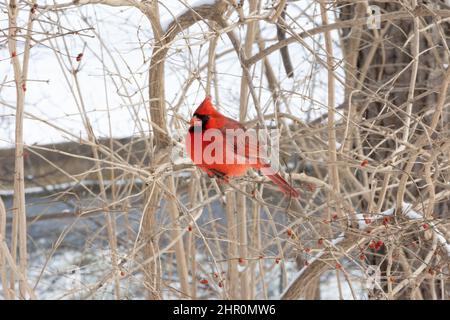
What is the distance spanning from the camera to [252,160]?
8.60ft

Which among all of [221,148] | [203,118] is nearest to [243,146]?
[221,148]

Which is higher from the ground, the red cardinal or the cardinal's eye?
the cardinal's eye

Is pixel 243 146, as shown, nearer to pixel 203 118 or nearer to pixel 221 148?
pixel 221 148

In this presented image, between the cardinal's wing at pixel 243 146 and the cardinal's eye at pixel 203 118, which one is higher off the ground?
the cardinal's eye at pixel 203 118

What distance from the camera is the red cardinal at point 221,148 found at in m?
2.50

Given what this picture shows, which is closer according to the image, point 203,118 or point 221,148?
point 203,118

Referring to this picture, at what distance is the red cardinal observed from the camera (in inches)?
98.3

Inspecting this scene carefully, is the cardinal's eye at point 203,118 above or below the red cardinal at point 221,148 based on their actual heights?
above

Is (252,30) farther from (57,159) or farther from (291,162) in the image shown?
(57,159)

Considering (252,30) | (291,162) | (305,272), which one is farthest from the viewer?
(291,162)

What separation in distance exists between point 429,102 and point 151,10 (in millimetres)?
1805

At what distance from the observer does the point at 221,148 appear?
2621mm
